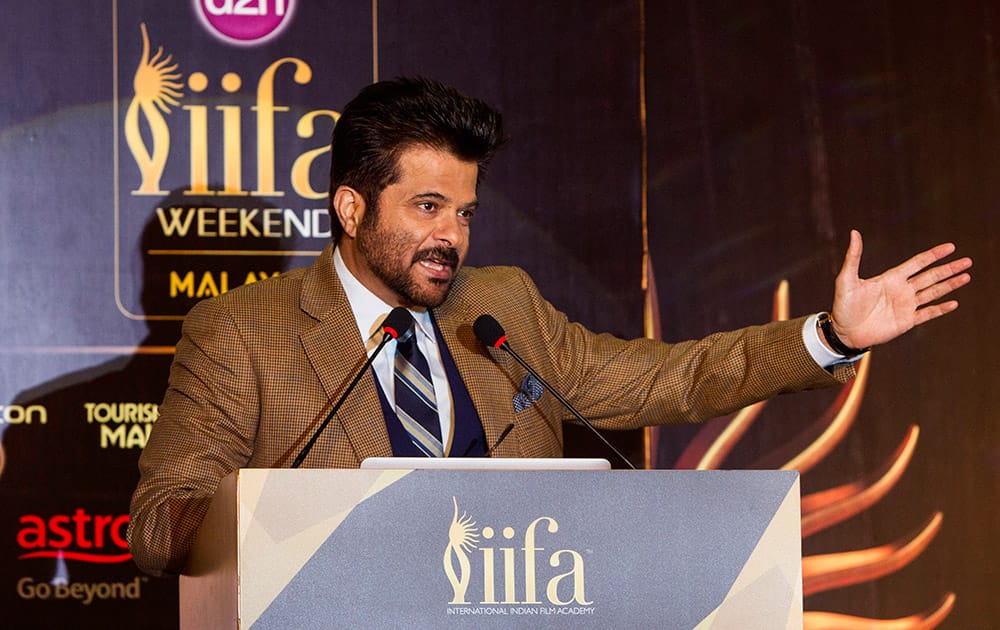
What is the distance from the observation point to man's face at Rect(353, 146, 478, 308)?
287 centimetres

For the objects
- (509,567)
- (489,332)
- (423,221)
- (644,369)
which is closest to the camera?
(509,567)

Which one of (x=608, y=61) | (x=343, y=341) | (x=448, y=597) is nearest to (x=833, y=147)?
(x=608, y=61)

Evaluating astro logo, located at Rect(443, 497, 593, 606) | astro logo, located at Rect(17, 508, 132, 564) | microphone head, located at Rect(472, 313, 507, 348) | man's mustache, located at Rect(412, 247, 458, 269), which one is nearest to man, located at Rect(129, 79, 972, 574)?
man's mustache, located at Rect(412, 247, 458, 269)

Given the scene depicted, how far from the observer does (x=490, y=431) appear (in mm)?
2904

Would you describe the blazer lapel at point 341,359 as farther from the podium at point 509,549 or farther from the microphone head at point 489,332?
the podium at point 509,549

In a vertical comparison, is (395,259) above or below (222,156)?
below

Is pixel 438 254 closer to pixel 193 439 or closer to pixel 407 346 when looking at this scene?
pixel 407 346

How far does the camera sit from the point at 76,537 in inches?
146

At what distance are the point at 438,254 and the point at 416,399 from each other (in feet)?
1.08

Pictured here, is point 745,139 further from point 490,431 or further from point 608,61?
point 490,431

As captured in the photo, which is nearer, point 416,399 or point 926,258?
point 926,258

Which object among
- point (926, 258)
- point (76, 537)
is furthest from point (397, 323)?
point (76, 537)

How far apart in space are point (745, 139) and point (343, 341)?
5.77 feet

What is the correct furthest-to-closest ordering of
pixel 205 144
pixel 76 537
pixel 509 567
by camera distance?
pixel 205 144 → pixel 76 537 → pixel 509 567
